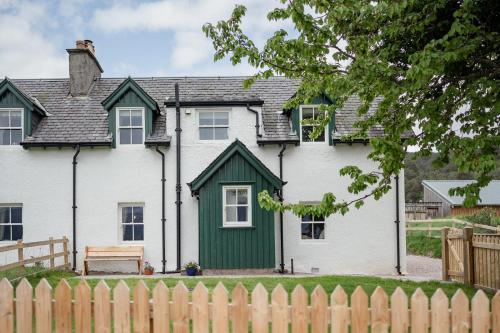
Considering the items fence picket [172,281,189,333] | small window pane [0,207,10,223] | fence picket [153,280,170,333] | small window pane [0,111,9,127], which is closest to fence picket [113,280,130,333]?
fence picket [153,280,170,333]

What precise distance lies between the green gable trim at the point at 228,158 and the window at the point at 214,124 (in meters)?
1.55

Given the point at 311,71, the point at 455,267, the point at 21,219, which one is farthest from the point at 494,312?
the point at 21,219

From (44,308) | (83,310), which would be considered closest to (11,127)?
(44,308)

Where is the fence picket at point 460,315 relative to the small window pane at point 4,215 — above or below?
below

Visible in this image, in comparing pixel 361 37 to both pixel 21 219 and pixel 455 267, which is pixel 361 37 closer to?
pixel 455 267

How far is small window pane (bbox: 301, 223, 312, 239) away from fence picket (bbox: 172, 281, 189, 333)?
41.6 feet

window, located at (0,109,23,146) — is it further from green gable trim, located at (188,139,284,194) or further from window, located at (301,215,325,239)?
window, located at (301,215,325,239)

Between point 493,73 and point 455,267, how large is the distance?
27.2 ft

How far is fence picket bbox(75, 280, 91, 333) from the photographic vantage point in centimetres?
560

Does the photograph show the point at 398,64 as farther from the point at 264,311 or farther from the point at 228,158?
the point at 228,158

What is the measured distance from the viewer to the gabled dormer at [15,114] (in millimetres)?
17672

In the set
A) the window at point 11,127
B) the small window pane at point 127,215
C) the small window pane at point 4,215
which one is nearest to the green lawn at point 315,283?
the small window pane at point 127,215

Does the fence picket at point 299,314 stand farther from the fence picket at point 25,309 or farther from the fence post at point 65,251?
the fence post at point 65,251

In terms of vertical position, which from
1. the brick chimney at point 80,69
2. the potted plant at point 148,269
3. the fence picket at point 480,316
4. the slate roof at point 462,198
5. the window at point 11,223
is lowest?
the potted plant at point 148,269
